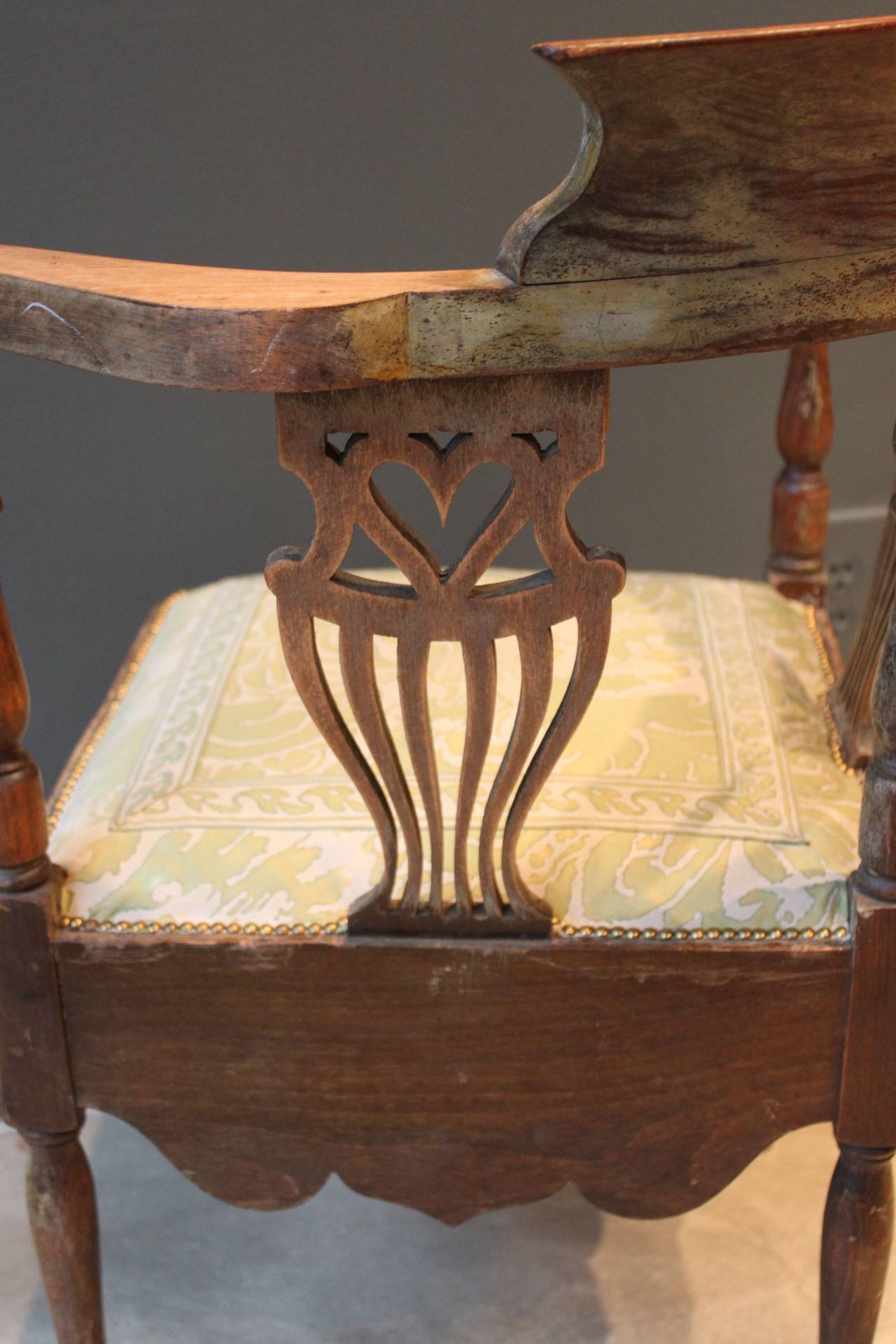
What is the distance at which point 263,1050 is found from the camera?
90cm

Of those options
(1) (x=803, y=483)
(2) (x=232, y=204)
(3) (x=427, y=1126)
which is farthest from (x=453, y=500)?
(3) (x=427, y=1126)

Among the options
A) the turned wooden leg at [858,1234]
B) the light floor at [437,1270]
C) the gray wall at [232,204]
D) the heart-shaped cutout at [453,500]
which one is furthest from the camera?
the heart-shaped cutout at [453,500]

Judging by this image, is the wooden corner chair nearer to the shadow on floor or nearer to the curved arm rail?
the curved arm rail

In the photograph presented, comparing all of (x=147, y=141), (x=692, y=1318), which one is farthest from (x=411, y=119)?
(x=692, y=1318)

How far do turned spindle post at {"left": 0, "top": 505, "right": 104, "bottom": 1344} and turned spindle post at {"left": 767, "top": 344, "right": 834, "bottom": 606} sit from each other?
813 millimetres

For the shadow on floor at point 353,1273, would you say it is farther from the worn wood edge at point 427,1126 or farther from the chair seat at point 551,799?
the chair seat at point 551,799

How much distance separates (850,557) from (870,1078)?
1318mm

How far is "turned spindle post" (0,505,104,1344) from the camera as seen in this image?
0.83 meters

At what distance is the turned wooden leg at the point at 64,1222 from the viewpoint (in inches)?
37.4

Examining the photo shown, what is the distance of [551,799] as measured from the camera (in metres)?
0.93

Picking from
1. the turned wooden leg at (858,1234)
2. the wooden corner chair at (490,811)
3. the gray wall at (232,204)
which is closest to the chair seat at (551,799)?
the wooden corner chair at (490,811)

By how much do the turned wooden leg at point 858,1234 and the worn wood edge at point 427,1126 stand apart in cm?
5

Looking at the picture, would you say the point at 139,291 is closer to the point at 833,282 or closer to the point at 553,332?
the point at 553,332

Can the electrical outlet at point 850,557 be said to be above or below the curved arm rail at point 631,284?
below
